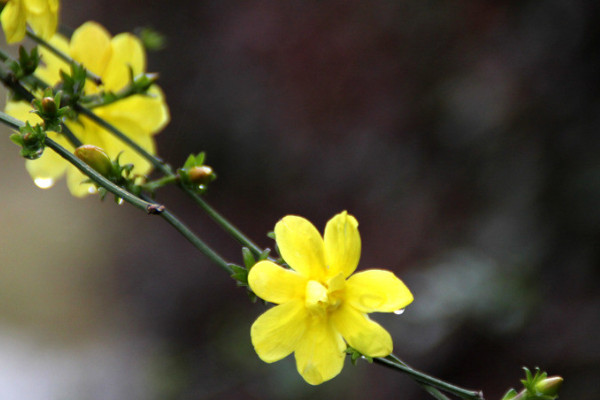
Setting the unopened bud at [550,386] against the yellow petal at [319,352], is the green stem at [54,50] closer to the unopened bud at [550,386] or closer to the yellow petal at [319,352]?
the yellow petal at [319,352]

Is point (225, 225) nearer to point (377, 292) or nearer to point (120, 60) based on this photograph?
point (377, 292)

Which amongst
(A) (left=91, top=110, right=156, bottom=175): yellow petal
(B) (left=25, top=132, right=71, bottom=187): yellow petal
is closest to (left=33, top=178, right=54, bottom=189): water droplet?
(B) (left=25, top=132, right=71, bottom=187): yellow petal

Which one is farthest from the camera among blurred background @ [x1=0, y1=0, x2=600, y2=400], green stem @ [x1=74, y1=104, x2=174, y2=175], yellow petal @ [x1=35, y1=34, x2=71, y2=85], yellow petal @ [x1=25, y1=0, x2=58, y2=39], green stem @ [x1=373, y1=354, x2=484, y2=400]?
blurred background @ [x1=0, y1=0, x2=600, y2=400]

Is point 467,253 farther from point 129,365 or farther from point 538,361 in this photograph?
point 129,365

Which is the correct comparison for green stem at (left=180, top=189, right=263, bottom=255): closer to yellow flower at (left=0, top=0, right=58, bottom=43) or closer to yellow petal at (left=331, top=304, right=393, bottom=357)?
yellow petal at (left=331, top=304, right=393, bottom=357)

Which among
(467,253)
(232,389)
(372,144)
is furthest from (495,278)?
(232,389)

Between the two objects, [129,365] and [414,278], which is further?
[129,365]
